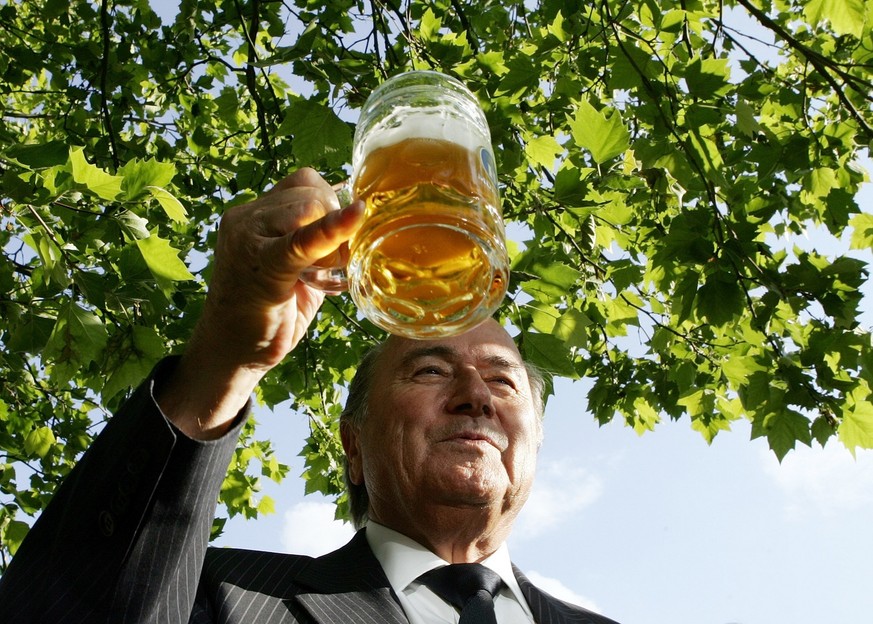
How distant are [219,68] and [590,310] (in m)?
3.13

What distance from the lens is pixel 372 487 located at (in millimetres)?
2369

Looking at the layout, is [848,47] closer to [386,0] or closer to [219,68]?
[386,0]

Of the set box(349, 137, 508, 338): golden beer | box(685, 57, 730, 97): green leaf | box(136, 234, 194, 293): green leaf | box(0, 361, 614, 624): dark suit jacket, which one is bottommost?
box(0, 361, 614, 624): dark suit jacket

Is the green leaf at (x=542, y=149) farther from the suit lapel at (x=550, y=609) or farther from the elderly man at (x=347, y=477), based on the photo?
the suit lapel at (x=550, y=609)

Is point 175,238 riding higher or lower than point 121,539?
higher

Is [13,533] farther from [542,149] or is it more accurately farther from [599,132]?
[599,132]

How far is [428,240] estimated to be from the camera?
1145 mm

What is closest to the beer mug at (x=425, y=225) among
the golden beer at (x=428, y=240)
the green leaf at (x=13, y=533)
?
the golden beer at (x=428, y=240)

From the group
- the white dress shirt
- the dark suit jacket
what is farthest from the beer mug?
the white dress shirt

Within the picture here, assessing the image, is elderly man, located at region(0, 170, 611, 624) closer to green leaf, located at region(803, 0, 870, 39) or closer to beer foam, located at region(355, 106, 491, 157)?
beer foam, located at region(355, 106, 491, 157)

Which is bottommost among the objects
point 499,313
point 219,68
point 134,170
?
point 134,170

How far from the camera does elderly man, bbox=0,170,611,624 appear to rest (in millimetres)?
1268

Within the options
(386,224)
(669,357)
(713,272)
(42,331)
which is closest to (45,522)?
(386,224)

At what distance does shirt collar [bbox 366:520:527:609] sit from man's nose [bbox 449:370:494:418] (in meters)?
0.38
